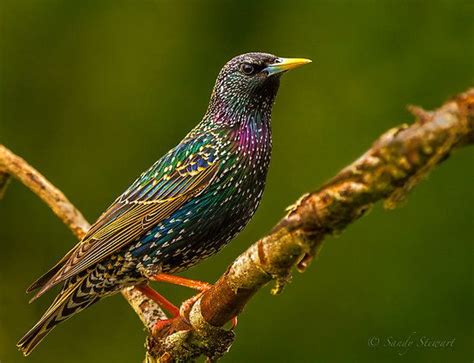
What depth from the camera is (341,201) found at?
86.0 inches

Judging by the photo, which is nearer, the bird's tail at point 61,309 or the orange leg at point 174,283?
the orange leg at point 174,283

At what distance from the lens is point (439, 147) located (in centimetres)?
205

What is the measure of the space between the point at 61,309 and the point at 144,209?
69 centimetres

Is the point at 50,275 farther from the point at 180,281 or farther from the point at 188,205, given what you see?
the point at 188,205

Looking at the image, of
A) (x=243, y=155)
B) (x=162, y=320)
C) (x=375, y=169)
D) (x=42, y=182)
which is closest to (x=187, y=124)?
(x=42, y=182)

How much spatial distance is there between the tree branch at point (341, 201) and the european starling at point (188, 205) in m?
0.69

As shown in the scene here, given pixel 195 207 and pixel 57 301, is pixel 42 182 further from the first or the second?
pixel 195 207

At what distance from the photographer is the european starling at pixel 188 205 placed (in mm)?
3731

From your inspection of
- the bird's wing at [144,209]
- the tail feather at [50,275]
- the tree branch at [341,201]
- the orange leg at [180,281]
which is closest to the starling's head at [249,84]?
the bird's wing at [144,209]

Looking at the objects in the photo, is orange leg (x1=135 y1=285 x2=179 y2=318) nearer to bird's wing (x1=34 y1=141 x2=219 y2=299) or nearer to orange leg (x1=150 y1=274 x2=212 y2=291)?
orange leg (x1=150 y1=274 x2=212 y2=291)

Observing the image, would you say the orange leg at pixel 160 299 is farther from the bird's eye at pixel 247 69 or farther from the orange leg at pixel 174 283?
the bird's eye at pixel 247 69

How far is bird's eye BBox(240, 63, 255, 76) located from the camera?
4.09 metres

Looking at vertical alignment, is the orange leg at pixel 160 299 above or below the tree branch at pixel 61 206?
below

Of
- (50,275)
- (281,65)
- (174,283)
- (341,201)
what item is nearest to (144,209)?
(174,283)
